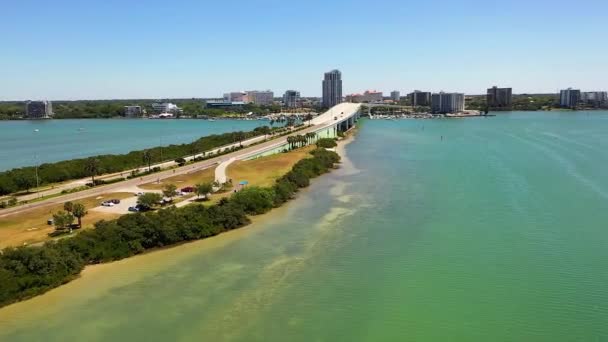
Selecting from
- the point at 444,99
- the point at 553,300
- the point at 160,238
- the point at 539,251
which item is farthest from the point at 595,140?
the point at 444,99

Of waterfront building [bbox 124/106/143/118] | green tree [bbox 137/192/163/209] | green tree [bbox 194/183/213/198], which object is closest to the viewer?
green tree [bbox 137/192/163/209]

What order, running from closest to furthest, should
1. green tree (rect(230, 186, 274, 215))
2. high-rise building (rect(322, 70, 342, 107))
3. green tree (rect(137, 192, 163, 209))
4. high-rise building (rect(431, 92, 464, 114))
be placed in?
green tree (rect(137, 192, 163, 209)) < green tree (rect(230, 186, 274, 215)) < high-rise building (rect(431, 92, 464, 114)) < high-rise building (rect(322, 70, 342, 107))

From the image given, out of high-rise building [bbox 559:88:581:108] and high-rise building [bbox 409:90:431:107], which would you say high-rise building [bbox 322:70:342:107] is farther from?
high-rise building [bbox 559:88:581:108]

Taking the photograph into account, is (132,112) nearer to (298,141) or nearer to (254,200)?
(298,141)

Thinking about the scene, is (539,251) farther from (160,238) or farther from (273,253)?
(160,238)

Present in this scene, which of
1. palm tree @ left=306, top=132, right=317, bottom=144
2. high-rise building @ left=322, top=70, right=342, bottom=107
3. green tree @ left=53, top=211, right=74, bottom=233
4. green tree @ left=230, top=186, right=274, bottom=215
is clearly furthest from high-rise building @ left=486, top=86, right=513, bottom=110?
green tree @ left=53, top=211, right=74, bottom=233

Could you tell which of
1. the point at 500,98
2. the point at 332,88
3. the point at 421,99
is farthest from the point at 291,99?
the point at 500,98

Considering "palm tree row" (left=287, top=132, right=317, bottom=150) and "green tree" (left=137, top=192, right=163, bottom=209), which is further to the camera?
"palm tree row" (left=287, top=132, right=317, bottom=150)

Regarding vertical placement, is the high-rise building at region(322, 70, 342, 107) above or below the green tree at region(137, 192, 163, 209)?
above
